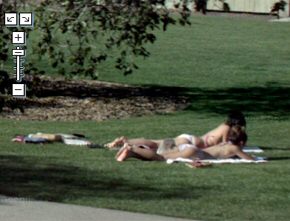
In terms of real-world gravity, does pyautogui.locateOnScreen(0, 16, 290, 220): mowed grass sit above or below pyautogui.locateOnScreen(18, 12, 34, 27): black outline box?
below

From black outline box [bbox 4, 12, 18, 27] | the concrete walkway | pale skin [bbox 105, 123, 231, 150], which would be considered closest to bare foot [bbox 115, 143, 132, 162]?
pale skin [bbox 105, 123, 231, 150]

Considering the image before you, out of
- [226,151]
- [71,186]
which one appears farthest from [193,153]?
[71,186]

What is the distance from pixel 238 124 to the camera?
12.8 m

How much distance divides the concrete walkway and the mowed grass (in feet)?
0.78

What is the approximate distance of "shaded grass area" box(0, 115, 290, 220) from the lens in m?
9.45

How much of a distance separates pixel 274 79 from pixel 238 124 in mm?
13718

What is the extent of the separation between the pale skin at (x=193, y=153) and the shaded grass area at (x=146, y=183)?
0.60ft

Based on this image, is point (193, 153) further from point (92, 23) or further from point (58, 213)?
point (92, 23)

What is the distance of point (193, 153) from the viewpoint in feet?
41.6

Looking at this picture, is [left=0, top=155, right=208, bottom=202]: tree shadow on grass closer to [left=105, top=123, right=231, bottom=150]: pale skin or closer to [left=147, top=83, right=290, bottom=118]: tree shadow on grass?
[left=105, top=123, right=231, bottom=150]: pale skin

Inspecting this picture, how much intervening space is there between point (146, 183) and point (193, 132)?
669 cm

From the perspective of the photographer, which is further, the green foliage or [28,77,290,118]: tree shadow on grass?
[28,77,290,118]: tree shadow on grass

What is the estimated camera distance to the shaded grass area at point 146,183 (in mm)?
9445

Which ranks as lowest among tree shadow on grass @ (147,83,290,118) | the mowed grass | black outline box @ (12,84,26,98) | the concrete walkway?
tree shadow on grass @ (147,83,290,118)
